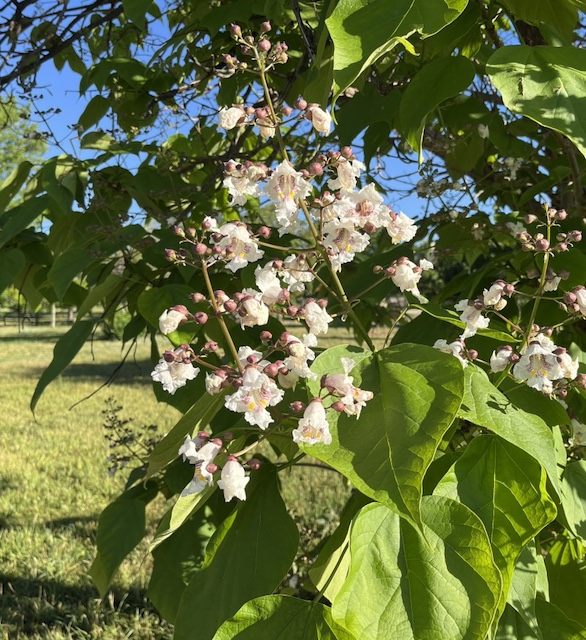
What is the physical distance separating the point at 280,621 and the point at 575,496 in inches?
16.5

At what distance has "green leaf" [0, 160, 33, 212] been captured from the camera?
1470 millimetres

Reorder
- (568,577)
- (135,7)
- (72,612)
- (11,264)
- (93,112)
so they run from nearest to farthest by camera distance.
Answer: (568,577) → (135,7) → (11,264) → (93,112) → (72,612)

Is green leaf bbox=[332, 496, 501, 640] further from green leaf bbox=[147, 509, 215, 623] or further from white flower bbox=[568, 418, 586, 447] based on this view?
green leaf bbox=[147, 509, 215, 623]

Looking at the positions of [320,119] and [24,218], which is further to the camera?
[24,218]

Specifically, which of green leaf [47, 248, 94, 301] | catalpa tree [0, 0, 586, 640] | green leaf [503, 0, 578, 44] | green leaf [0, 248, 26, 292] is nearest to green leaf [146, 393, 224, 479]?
catalpa tree [0, 0, 586, 640]

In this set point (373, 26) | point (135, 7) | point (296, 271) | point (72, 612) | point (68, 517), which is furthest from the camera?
point (68, 517)

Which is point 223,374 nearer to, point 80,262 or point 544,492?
point 544,492

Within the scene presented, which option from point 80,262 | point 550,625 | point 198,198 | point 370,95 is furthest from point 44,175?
point 550,625

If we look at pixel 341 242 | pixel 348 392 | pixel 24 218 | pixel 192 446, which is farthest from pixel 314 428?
pixel 24 218

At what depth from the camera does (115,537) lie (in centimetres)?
130

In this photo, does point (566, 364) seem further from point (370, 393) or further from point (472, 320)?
point (370, 393)

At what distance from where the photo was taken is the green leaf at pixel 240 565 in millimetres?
821

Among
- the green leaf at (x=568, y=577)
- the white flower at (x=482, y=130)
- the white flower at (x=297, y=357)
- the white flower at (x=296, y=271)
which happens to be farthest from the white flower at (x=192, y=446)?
the white flower at (x=482, y=130)

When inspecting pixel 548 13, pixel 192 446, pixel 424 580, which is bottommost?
pixel 424 580
